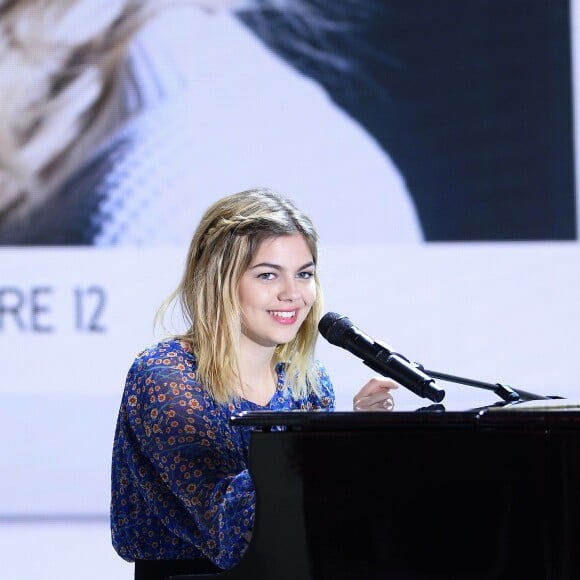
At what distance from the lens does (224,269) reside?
237 centimetres

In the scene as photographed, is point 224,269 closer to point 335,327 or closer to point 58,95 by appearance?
point 335,327

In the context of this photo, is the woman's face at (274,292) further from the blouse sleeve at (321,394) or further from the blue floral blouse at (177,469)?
the blouse sleeve at (321,394)

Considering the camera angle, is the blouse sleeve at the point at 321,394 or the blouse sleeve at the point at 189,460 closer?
the blouse sleeve at the point at 189,460

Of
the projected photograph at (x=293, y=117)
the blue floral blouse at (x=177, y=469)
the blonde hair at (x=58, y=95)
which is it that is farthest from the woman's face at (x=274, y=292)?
the blonde hair at (x=58, y=95)

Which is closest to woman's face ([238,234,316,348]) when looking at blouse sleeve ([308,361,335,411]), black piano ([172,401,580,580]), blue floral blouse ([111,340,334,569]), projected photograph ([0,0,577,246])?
blue floral blouse ([111,340,334,569])

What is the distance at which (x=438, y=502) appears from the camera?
1.78 metres

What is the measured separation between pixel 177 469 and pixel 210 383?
0.82 feet

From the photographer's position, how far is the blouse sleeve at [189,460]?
1916mm

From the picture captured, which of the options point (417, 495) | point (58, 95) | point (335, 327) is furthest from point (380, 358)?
point (58, 95)

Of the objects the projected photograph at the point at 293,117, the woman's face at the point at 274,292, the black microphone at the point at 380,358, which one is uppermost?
the projected photograph at the point at 293,117

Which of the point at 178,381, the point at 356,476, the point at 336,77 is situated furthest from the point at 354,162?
the point at 356,476

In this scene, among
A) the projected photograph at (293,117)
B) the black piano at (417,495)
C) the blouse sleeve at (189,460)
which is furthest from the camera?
the projected photograph at (293,117)

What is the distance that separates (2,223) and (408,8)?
1.78 m

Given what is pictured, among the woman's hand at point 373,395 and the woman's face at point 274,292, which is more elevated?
the woman's face at point 274,292
